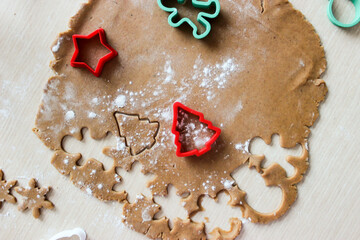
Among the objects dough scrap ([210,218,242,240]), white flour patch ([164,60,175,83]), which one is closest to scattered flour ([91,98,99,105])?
white flour patch ([164,60,175,83])

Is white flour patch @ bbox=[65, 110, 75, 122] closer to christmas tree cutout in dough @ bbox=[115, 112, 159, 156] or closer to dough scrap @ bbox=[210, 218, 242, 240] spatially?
christmas tree cutout in dough @ bbox=[115, 112, 159, 156]

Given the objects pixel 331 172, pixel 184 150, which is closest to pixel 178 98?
pixel 184 150

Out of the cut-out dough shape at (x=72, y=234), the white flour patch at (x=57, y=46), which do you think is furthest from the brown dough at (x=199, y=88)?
the cut-out dough shape at (x=72, y=234)

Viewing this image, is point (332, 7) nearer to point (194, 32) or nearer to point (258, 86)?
point (258, 86)

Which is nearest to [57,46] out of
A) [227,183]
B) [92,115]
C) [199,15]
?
[92,115]

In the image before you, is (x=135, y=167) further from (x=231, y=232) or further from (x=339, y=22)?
(x=339, y=22)

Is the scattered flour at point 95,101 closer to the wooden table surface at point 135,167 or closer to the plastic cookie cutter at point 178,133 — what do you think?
the wooden table surface at point 135,167
